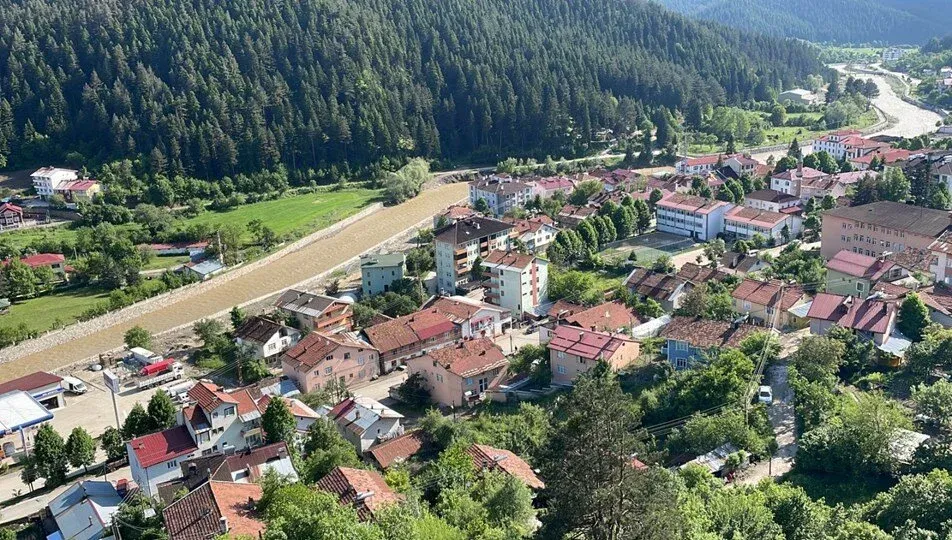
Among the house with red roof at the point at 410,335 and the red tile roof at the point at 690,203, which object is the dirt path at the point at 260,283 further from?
the red tile roof at the point at 690,203

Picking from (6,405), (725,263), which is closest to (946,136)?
(725,263)

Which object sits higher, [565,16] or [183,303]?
[565,16]

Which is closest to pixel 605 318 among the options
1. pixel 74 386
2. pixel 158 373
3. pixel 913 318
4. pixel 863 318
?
pixel 863 318

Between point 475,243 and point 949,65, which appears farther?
point 949,65

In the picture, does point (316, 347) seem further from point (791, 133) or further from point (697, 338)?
point (791, 133)

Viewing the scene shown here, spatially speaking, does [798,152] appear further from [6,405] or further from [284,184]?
[6,405]

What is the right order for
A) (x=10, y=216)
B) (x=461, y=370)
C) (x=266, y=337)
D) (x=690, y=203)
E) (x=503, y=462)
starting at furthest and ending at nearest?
(x=10, y=216) → (x=690, y=203) → (x=266, y=337) → (x=461, y=370) → (x=503, y=462)

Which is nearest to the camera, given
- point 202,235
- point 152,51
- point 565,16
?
point 202,235
